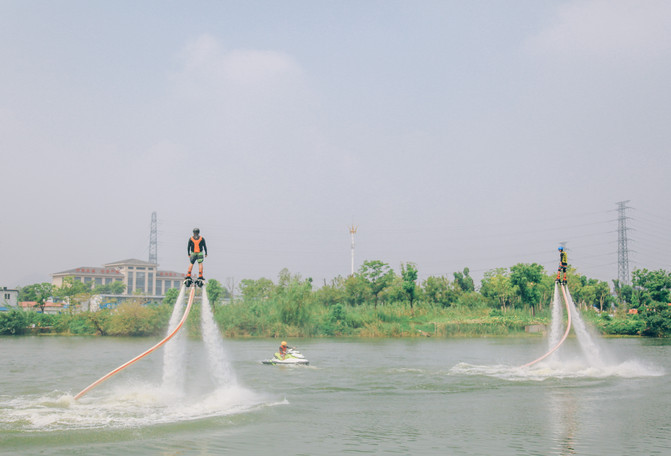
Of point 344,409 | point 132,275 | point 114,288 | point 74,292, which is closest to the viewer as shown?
point 344,409

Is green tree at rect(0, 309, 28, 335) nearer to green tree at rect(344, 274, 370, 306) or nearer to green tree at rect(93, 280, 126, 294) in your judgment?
green tree at rect(344, 274, 370, 306)

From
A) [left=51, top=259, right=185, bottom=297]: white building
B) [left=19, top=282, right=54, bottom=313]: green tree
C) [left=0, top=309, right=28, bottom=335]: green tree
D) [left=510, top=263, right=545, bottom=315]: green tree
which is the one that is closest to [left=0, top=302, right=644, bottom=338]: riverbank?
[left=0, top=309, right=28, bottom=335]: green tree

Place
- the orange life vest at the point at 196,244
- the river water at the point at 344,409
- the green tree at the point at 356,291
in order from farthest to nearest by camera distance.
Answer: the green tree at the point at 356,291
the river water at the point at 344,409
the orange life vest at the point at 196,244

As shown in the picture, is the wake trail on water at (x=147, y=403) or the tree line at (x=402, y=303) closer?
the wake trail on water at (x=147, y=403)

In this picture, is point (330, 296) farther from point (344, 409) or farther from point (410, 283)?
point (344, 409)

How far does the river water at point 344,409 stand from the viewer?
18.1m

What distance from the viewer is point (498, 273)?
306ft

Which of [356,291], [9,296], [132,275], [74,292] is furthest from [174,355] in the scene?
[132,275]

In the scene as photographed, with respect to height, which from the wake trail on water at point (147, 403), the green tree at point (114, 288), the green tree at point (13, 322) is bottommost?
the green tree at point (13, 322)

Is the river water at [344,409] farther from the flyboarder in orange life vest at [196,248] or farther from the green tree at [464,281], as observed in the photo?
the green tree at [464,281]

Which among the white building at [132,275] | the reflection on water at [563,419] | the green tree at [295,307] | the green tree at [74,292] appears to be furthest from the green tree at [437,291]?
the white building at [132,275]

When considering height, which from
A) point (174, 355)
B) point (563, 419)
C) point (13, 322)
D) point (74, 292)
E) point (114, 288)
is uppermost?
point (74, 292)

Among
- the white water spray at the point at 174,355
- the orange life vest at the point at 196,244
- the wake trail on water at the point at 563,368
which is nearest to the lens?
the orange life vest at the point at 196,244

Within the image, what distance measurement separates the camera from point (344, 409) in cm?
2458
